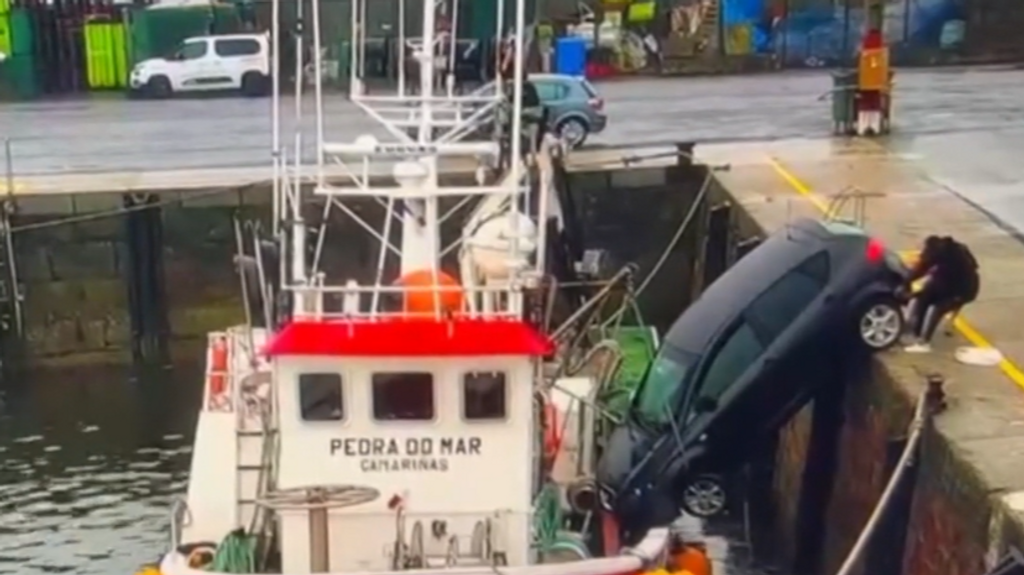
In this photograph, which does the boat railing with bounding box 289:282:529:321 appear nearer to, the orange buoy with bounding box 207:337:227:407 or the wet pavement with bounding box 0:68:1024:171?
the orange buoy with bounding box 207:337:227:407

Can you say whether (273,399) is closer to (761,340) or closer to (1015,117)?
(761,340)

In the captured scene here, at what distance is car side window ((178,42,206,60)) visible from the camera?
33.8 metres

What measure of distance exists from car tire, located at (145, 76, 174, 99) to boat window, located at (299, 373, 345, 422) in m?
23.8

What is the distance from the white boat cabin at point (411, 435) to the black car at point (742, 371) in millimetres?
2333

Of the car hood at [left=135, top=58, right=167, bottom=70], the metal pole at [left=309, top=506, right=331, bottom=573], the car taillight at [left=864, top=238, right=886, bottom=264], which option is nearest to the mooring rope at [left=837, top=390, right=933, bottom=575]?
the car taillight at [left=864, top=238, right=886, bottom=264]

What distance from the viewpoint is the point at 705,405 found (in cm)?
1353

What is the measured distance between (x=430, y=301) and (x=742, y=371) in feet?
11.5

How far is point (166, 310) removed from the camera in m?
22.1

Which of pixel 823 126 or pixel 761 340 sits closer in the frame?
pixel 761 340

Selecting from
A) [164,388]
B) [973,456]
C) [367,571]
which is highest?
[973,456]

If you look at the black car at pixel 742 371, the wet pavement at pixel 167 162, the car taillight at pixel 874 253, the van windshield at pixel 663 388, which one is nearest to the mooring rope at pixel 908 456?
the black car at pixel 742 371

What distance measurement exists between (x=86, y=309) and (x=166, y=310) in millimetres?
972

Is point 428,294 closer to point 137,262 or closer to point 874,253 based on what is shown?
point 874,253

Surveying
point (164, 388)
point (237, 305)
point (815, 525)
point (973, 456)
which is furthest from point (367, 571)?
point (237, 305)
